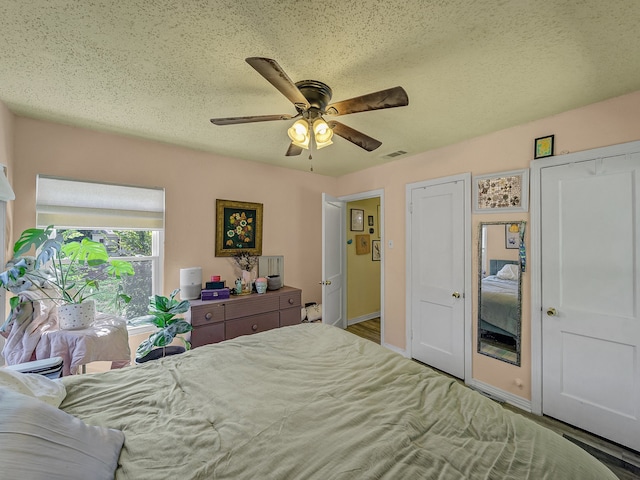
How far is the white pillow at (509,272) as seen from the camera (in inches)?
90.1

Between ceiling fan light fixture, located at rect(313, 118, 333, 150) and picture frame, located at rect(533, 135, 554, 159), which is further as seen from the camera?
picture frame, located at rect(533, 135, 554, 159)

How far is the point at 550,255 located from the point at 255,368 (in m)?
2.36

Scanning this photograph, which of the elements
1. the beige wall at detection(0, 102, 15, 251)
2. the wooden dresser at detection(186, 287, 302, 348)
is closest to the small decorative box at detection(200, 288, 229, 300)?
the wooden dresser at detection(186, 287, 302, 348)

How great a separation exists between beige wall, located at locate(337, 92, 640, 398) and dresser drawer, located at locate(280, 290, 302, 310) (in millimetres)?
1149

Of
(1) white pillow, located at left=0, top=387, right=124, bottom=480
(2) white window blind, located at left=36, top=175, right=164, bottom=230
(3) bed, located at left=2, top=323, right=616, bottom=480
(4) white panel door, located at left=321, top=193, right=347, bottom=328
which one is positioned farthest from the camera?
(4) white panel door, located at left=321, top=193, right=347, bottom=328

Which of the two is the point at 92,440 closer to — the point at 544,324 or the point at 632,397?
the point at 544,324

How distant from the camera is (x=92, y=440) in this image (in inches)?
34.4

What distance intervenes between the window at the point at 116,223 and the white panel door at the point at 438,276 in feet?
9.20

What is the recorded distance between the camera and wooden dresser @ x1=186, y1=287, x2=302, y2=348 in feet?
8.35

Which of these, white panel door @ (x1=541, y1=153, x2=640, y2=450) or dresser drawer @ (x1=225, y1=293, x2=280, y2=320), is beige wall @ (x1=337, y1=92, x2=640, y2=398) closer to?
white panel door @ (x1=541, y1=153, x2=640, y2=450)

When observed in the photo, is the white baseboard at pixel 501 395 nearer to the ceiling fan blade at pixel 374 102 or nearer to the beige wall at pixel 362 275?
the beige wall at pixel 362 275

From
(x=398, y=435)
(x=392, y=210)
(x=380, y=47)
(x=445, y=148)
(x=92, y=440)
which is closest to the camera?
(x=92, y=440)

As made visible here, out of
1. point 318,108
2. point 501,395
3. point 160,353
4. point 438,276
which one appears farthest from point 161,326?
point 501,395

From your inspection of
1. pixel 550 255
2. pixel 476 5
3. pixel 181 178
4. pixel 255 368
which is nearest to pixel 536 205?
pixel 550 255
